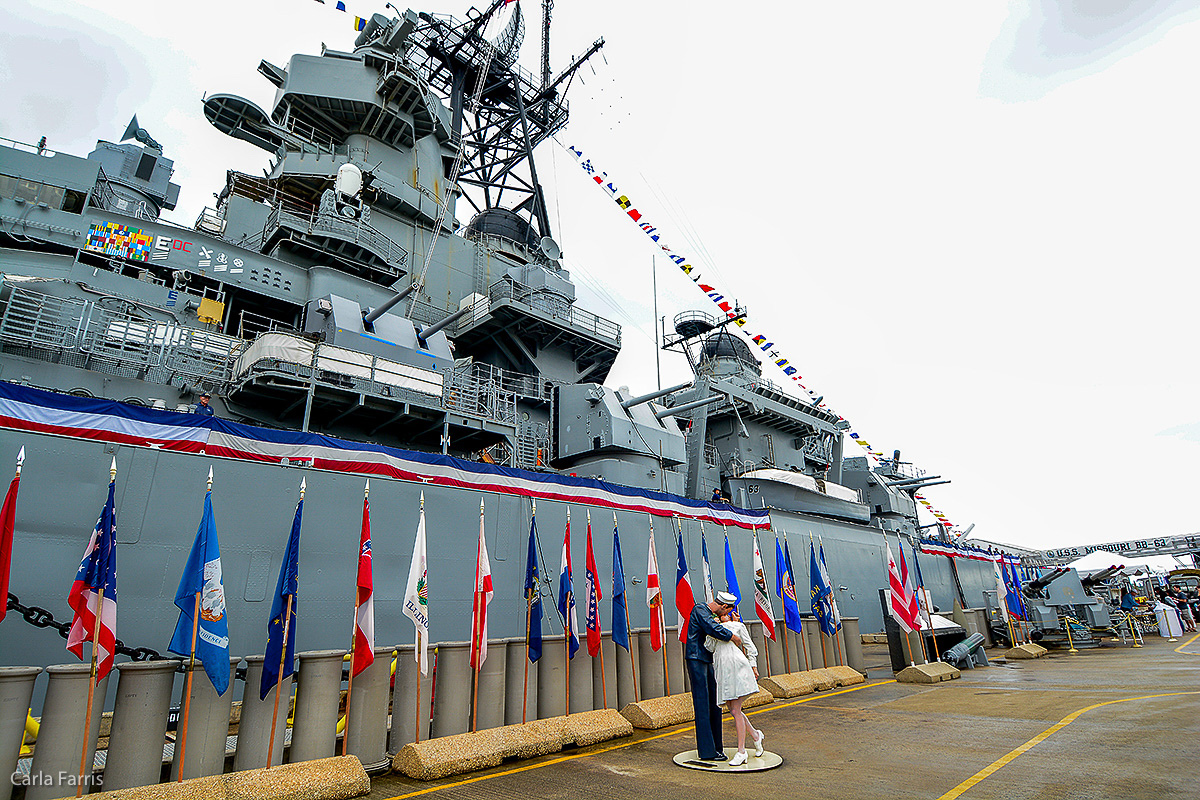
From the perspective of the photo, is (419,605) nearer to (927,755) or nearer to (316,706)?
(316,706)

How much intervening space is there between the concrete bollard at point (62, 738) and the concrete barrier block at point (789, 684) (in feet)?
25.1

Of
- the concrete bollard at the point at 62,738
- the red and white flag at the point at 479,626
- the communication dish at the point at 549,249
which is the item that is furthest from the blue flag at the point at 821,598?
the communication dish at the point at 549,249

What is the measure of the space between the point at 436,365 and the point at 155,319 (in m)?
4.87

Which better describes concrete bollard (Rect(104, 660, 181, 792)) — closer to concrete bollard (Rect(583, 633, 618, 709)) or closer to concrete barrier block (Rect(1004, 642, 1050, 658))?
concrete bollard (Rect(583, 633, 618, 709))

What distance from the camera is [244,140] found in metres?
17.8

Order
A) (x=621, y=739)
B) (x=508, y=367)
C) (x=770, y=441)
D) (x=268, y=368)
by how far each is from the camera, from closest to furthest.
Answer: (x=621, y=739) → (x=268, y=368) → (x=508, y=367) → (x=770, y=441)

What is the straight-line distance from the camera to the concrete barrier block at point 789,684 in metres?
8.40

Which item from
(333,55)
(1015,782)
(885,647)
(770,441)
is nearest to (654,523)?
(1015,782)

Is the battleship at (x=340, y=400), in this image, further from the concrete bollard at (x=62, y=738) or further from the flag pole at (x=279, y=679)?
the flag pole at (x=279, y=679)

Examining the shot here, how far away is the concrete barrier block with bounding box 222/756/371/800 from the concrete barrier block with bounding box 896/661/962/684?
344 inches

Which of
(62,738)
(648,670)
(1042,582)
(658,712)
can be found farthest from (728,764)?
(1042,582)

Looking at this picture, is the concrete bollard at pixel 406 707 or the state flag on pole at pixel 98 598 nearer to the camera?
the state flag on pole at pixel 98 598

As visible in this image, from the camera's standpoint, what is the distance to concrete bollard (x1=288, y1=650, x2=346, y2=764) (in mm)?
4570

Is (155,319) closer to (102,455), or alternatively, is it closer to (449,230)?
(102,455)
